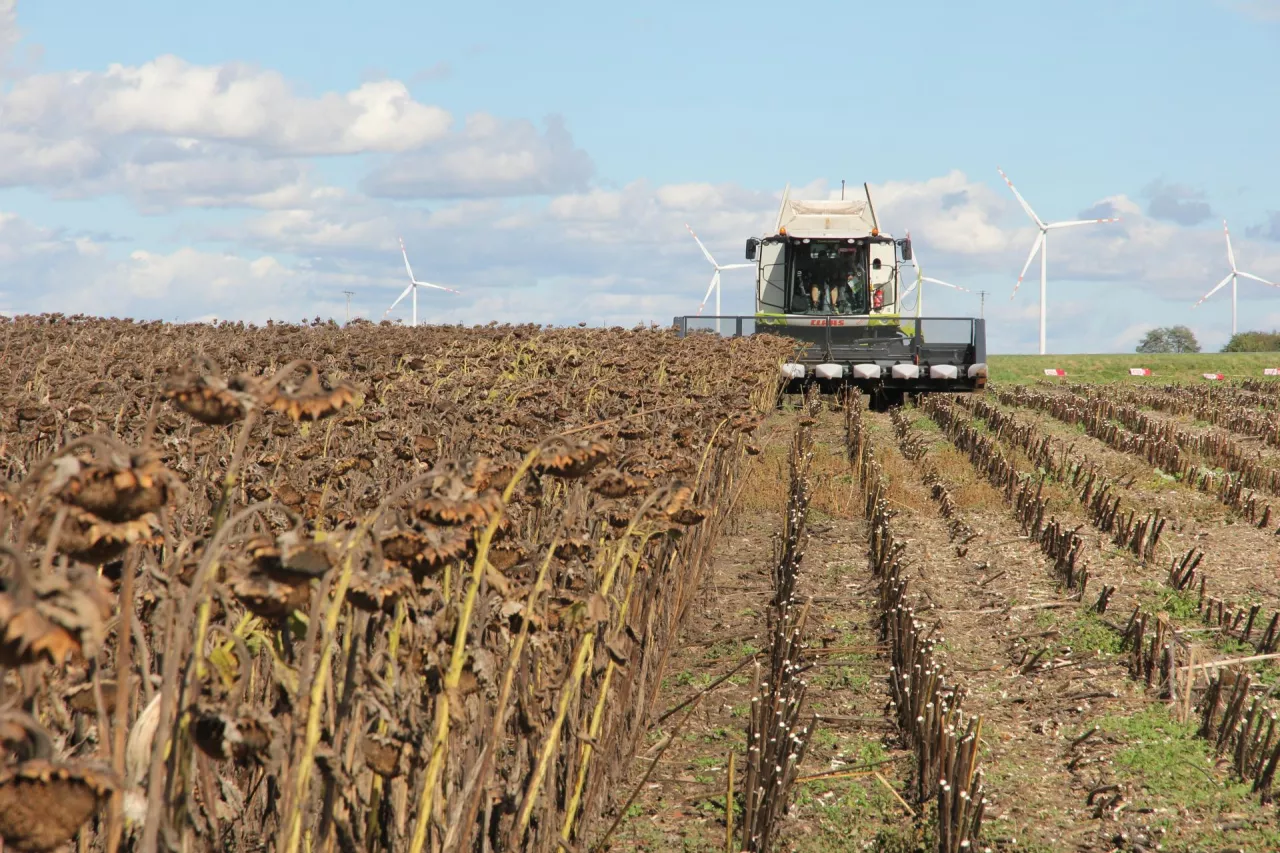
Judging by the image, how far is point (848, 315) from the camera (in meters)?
24.1

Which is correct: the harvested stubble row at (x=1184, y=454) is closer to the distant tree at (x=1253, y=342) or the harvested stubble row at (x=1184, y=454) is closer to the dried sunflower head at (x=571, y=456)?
the dried sunflower head at (x=571, y=456)

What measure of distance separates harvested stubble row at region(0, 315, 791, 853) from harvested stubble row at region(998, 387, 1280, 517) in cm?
718

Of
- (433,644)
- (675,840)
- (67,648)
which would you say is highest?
(67,648)

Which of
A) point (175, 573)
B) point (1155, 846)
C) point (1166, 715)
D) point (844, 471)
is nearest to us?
point (175, 573)

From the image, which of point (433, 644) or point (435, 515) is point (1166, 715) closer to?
point (433, 644)

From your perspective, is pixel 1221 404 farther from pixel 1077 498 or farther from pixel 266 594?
pixel 266 594

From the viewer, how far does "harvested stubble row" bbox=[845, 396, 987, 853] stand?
172 inches

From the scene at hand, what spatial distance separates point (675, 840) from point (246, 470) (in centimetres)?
199

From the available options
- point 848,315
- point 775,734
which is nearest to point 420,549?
point 775,734

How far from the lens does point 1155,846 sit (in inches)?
187

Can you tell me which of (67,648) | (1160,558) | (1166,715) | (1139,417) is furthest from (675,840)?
(1139,417)

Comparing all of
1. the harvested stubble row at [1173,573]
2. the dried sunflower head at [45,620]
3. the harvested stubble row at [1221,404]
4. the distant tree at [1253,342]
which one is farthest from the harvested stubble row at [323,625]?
the distant tree at [1253,342]

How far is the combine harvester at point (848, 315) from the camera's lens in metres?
22.7

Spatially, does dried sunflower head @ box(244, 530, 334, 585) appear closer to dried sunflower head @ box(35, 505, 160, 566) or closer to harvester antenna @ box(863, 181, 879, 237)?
dried sunflower head @ box(35, 505, 160, 566)
